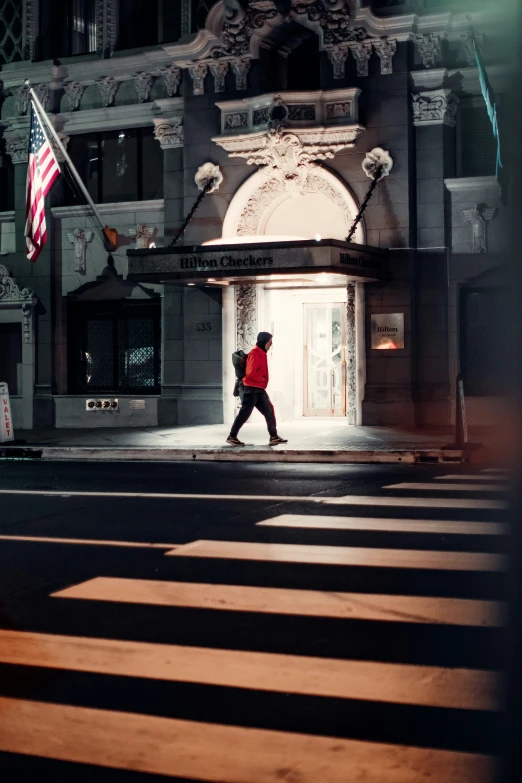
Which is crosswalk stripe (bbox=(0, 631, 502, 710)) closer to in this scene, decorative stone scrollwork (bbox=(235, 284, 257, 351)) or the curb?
the curb

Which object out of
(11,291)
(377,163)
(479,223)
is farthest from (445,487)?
(11,291)

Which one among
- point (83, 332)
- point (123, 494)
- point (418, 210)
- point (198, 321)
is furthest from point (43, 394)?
point (123, 494)

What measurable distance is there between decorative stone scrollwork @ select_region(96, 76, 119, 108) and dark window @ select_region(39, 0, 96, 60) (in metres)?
1.25

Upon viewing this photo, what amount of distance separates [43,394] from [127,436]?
511 cm

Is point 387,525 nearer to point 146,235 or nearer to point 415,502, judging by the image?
point 415,502

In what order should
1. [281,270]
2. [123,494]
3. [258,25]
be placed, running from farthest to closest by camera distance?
[258,25] < [281,270] < [123,494]

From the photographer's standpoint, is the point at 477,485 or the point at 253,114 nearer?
the point at 477,485

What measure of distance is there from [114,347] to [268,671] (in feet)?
66.5

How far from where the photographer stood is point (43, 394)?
26.0m

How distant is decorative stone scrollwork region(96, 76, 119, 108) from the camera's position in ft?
82.4

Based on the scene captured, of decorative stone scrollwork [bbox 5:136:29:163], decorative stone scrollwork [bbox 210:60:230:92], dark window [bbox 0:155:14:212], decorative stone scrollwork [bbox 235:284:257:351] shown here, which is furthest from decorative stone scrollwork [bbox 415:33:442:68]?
Answer: dark window [bbox 0:155:14:212]

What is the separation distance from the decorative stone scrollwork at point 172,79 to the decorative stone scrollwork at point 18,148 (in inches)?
161

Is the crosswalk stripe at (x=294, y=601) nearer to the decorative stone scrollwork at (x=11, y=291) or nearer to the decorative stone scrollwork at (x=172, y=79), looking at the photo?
the decorative stone scrollwork at (x=172, y=79)

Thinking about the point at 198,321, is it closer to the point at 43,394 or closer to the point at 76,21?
the point at 43,394
